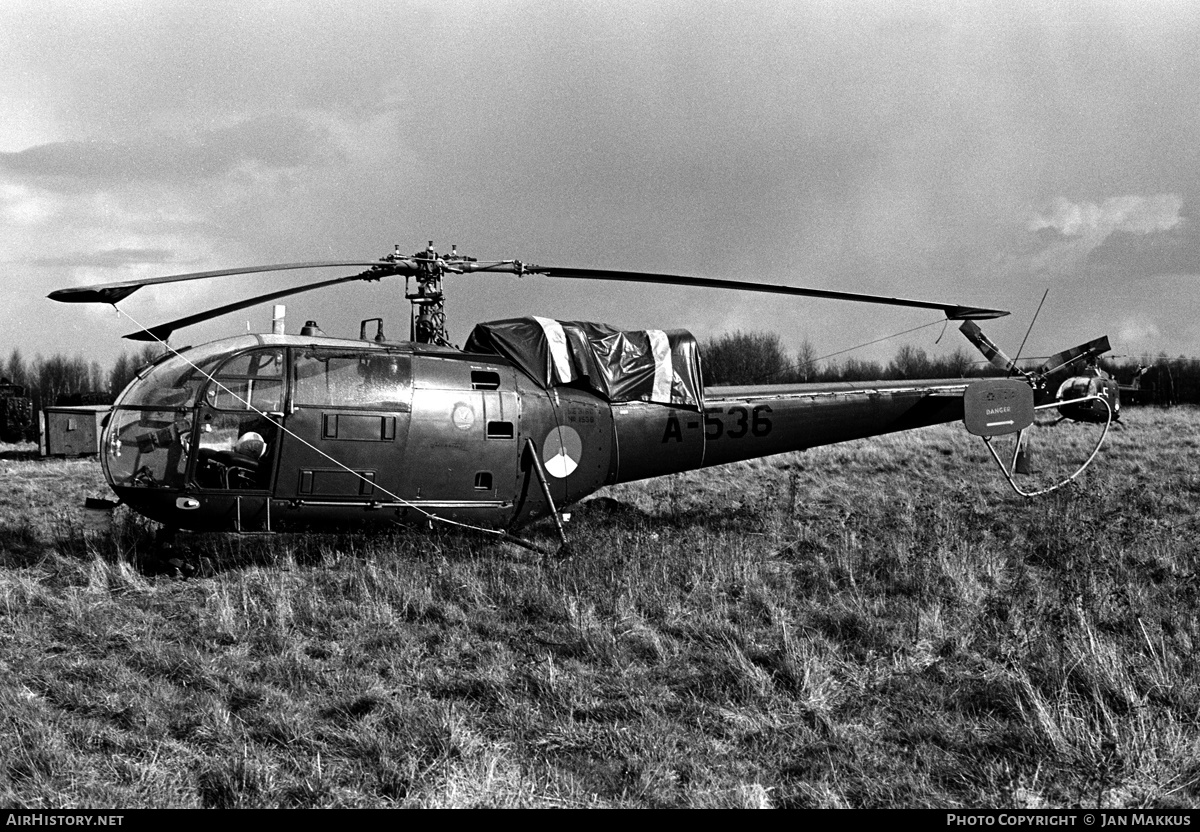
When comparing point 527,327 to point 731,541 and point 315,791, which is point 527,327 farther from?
point 315,791

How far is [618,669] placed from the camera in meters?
6.56

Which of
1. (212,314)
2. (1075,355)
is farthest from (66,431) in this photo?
(1075,355)

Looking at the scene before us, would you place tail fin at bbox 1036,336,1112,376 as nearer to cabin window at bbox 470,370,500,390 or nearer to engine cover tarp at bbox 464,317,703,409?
engine cover tarp at bbox 464,317,703,409

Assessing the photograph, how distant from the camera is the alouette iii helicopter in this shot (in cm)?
888

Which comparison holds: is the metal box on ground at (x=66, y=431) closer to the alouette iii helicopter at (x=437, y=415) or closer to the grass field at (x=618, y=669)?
the grass field at (x=618, y=669)

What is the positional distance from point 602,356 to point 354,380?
9.82 feet

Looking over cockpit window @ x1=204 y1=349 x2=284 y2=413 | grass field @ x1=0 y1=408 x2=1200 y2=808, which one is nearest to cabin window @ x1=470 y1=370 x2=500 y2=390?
grass field @ x1=0 y1=408 x2=1200 y2=808

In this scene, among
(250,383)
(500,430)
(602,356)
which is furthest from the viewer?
A: (602,356)

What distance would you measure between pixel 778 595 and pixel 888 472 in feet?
40.7

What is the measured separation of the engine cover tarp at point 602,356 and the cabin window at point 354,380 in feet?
4.28

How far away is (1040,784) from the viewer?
15.5 feet

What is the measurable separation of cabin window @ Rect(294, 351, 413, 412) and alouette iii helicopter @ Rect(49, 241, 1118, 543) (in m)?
0.01

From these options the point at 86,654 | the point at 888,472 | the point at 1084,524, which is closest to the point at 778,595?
the point at 1084,524

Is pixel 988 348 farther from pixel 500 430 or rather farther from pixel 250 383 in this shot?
pixel 250 383
